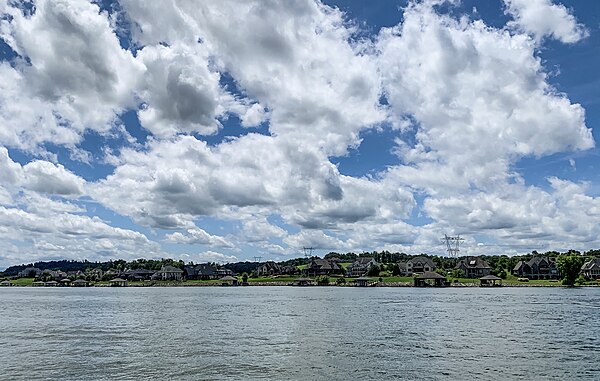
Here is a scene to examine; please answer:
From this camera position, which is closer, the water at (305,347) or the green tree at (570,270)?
the water at (305,347)

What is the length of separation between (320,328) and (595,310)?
50.1 meters

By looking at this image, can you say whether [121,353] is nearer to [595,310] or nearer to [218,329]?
[218,329]

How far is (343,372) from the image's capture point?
3812 centimetres

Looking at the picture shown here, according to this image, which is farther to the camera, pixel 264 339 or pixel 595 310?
pixel 595 310

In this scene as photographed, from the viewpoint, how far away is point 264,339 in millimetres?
55094

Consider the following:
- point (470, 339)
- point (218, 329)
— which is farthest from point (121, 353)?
point (470, 339)

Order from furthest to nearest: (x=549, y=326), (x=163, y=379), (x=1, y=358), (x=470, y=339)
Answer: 1. (x=549, y=326)
2. (x=470, y=339)
3. (x=1, y=358)
4. (x=163, y=379)

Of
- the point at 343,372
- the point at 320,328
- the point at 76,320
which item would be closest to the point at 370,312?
the point at 320,328

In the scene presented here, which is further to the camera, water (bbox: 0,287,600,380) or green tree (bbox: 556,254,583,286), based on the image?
green tree (bbox: 556,254,583,286)

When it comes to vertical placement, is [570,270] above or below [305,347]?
above

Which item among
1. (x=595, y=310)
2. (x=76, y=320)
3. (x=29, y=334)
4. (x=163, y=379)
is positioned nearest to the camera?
(x=163, y=379)

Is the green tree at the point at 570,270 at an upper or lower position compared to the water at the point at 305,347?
upper

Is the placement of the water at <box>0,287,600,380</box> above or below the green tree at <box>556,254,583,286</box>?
below

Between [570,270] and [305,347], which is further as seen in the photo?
[570,270]
